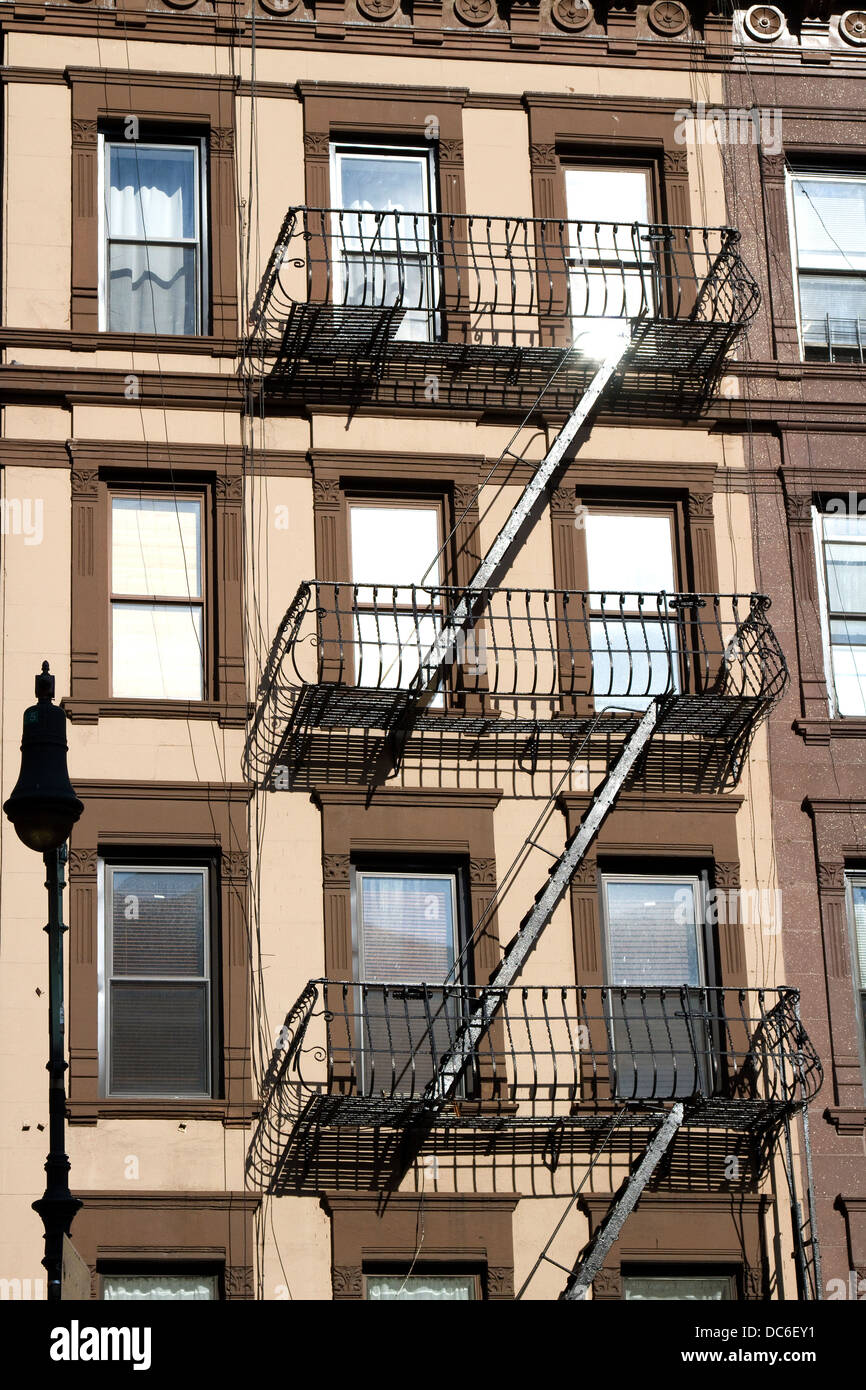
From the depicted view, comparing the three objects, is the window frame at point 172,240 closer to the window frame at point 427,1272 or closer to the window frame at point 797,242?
the window frame at point 797,242

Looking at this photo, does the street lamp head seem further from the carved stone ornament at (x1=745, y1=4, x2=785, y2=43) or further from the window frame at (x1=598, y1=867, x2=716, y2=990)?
the carved stone ornament at (x1=745, y1=4, x2=785, y2=43)

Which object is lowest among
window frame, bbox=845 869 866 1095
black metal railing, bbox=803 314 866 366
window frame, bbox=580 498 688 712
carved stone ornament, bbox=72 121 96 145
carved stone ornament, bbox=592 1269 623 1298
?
carved stone ornament, bbox=592 1269 623 1298

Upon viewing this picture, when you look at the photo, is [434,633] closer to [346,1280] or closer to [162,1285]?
[346,1280]

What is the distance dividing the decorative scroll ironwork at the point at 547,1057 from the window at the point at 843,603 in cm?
304

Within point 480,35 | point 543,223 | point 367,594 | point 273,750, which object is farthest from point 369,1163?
point 480,35

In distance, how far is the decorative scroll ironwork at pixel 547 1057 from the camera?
20.5m

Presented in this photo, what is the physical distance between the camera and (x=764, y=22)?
25.2 meters

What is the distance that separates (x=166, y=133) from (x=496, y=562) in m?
5.13

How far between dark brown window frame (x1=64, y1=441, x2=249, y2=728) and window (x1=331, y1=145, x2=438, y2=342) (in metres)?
2.08

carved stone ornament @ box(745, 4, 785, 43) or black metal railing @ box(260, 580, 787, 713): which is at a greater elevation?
carved stone ornament @ box(745, 4, 785, 43)

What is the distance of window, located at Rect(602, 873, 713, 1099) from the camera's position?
2131cm

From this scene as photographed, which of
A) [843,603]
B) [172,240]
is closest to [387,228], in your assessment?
[172,240]

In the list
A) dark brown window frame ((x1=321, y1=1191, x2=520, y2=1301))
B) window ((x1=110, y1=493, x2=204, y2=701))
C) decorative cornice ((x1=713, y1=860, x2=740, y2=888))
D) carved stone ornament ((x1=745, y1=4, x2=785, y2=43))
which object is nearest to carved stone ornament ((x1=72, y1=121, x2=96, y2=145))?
window ((x1=110, y1=493, x2=204, y2=701))

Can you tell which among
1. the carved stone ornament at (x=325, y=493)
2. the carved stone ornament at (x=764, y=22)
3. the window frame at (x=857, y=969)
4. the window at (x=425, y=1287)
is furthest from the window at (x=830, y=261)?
the window at (x=425, y=1287)
